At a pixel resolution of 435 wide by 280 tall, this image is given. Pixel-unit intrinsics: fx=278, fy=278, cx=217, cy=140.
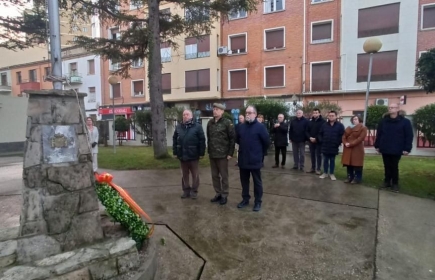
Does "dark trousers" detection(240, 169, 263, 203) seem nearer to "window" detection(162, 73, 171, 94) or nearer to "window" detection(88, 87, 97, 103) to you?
"window" detection(162, 73, 171, 94)

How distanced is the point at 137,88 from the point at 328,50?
721 inches

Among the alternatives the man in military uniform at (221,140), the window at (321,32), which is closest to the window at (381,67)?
the window at (321,32)

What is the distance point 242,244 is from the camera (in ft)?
11.2

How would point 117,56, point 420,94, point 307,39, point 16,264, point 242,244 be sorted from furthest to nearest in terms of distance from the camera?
point 307,39
point 420,94
point 117,56
point 242,244
point 16,264

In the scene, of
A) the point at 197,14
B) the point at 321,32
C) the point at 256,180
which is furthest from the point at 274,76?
the point at 256,180

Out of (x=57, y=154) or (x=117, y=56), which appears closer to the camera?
(x=57, y=154)

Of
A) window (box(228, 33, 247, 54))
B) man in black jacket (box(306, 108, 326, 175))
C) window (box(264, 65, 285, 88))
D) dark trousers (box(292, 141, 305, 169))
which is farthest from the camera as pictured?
window (box(228, 33, 247, 54))

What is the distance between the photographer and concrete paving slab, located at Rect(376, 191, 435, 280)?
9.39 feet

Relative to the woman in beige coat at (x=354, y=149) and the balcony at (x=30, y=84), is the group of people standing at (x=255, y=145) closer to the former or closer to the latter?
the woman in beige coat at (x=354, y=149)

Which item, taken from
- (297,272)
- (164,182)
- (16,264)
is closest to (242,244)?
(297,272)

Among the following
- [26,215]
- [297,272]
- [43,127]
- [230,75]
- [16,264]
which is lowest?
[297,272]

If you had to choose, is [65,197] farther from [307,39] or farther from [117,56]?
[307,39]

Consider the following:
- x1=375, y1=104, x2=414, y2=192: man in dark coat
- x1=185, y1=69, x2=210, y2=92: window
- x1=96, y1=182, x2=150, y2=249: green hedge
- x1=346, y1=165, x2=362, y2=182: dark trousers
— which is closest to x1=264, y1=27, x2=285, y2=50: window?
x1=185, y1=69, x2=210, y2=92: window

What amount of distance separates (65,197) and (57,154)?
0.40 meters
